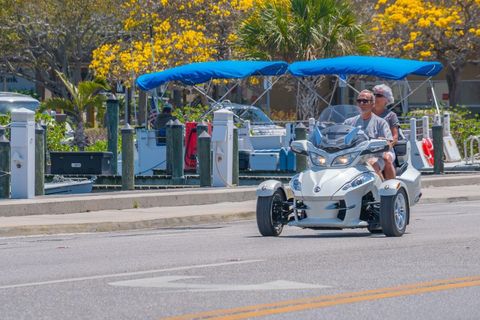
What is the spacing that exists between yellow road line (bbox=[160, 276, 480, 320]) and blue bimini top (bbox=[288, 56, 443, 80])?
65.2ft

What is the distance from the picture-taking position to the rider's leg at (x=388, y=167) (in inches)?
599

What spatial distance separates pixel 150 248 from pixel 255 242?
1.21 m

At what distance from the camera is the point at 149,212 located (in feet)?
66.5

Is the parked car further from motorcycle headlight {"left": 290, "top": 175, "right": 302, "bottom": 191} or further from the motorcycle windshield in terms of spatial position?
motorcycle headlight {"left": 290, "top": 175, "right": 302, "bottom": 191}

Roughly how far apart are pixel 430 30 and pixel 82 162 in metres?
18.6

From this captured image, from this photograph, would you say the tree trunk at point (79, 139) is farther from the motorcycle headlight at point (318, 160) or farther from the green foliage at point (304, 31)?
the motorcycle headlight at point (318, 160)

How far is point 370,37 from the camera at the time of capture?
4428 cm

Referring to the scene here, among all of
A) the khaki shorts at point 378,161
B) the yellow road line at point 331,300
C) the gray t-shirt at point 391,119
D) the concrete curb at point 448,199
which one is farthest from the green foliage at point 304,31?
the yellow road line at point 331,300

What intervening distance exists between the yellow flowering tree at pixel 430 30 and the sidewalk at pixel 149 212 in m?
19.8

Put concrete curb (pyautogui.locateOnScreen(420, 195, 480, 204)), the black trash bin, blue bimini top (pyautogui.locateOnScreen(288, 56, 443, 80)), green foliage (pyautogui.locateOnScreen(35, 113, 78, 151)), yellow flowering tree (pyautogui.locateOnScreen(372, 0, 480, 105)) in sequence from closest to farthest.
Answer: concrete curb (pyautogui.locateOnScreen(420, 195, 480, 204)) → the black trash bin → blue bimini top (pyautogui.locateOnScreen(288, 56, 443, 80)) → green foliage (pyautogui.locateOnScreen(35, 113, 78, 151)) → yellow flowering tree (pyautogui.locateOnScreen(372, 0, 480, 105))

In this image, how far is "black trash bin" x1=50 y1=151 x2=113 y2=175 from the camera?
95.8 ft

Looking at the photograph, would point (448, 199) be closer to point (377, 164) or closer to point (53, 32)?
point (377, 164)

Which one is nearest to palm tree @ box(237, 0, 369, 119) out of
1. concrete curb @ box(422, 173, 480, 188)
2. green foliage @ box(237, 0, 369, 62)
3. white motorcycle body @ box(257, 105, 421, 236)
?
green foliage @ box(237, 0, 369, 62)

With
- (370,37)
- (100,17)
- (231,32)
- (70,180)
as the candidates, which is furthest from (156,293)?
(100,17)
